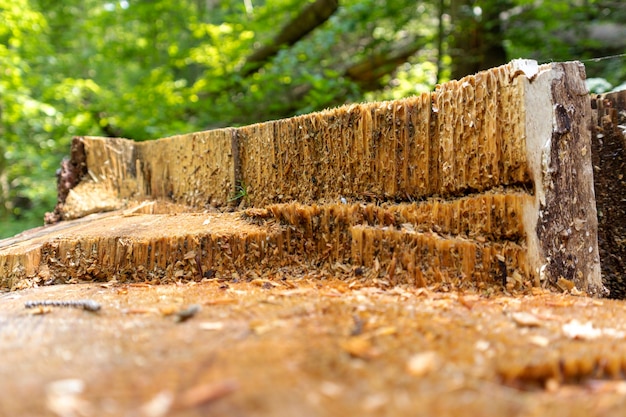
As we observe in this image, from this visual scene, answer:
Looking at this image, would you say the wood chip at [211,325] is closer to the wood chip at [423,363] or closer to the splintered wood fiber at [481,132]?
the wood chip at [423,363]

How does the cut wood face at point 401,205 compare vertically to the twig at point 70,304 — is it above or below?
above

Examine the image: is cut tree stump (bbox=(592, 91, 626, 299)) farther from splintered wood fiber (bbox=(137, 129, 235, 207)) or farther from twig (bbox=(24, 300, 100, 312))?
twig (bbox=(24, 300, 100, 312))

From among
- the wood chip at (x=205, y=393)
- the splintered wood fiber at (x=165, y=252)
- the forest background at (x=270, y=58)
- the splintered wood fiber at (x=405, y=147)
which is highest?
the forest background at (x=270, y=58)

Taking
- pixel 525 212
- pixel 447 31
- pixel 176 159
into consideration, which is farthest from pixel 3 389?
pixel 447 31

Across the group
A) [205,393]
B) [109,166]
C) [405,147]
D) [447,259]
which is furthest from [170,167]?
[205,393]

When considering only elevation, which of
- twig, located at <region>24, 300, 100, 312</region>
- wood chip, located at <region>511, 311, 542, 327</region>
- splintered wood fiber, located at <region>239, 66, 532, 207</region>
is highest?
splintered wood fiber, located at <region>239, 66, 532, 207</region>

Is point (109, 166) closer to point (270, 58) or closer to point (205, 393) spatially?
point (205, 393)

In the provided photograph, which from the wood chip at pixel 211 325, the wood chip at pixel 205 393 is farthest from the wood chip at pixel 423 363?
the wood chip at pixel 211 325

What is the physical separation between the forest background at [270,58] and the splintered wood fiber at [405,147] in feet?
10.5

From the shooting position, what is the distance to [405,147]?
2033mm

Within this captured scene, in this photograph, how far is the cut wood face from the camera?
1.72 meters

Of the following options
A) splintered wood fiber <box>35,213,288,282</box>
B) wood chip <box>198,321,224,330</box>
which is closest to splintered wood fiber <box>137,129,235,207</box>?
splintered wood fiber <box>35,213,288,282</box>

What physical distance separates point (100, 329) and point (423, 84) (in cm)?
590

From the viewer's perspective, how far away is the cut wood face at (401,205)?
172 cm
